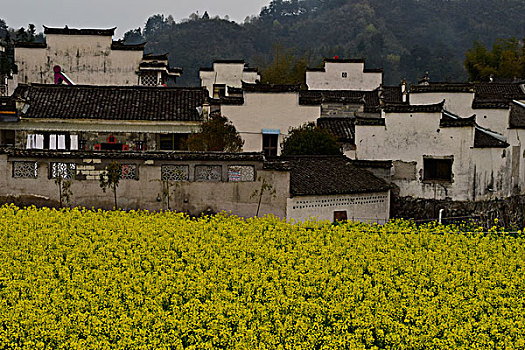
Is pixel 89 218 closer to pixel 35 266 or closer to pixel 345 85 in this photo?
pixel 35 266

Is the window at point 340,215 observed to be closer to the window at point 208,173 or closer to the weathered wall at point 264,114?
the window at point 208,173

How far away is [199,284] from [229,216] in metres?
8.30

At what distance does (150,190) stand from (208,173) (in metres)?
1.74

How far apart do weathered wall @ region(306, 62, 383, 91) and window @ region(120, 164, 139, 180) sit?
3046 cm

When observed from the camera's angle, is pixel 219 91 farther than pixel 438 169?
Yes

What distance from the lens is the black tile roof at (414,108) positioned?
1093 inches

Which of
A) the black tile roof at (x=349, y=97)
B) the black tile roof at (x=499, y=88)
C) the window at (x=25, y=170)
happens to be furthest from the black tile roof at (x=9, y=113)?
the black tile roof at (x=499, y=88)

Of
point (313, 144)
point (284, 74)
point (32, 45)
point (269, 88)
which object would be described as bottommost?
point (313, 144)

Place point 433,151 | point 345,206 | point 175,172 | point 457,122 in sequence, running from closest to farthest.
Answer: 1. point 175,172
2. point 345,206
3. point 457,122
4. point 433,151

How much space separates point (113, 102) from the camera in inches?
1251

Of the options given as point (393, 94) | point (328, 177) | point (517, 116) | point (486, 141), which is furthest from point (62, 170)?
point (393, 94)

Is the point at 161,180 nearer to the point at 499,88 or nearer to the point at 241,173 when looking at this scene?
the point at 241,173

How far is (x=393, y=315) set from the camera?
12250mm

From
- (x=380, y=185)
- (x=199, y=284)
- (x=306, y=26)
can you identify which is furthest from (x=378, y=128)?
(x=306, y=26)
